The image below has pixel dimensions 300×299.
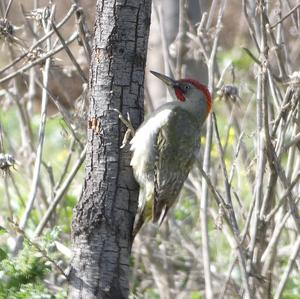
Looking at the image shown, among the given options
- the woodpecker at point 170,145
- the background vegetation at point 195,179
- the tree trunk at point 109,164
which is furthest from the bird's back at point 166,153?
the tree trunk at point 109,164

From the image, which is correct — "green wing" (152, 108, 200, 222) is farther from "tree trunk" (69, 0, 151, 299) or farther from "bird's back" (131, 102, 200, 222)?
"tree trunk" (69, 0, 151, 299)

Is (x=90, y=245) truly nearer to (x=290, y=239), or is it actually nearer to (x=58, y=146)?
(x=290, y=239)

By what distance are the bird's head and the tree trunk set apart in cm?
90

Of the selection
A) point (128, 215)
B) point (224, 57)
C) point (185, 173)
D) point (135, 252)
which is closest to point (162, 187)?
point (185, 173)

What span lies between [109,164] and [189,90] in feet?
3.84

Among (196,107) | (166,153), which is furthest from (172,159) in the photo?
(196,107)

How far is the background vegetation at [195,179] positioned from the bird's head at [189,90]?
12 cm

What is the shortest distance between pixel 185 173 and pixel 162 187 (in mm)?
211

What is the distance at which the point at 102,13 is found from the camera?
4395 mm

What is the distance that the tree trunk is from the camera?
433cm

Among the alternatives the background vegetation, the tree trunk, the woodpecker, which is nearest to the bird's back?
the woodpecker

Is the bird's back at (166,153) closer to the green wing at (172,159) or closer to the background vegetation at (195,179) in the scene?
the green wing at (172,159)

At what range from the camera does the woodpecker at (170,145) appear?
16.6 feet

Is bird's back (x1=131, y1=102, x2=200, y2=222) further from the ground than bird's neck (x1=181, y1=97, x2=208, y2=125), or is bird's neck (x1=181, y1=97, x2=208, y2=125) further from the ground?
bird's neck (x1=181, y1=97, x2=208, y2=125)
